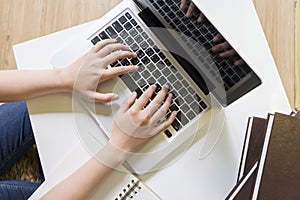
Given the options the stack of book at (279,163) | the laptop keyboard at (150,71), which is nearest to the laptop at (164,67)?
the laptop keyboard at (150,71)

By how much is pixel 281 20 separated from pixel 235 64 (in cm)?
29

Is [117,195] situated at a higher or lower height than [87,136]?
lower

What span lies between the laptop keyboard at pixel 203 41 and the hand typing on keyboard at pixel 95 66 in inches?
3.8

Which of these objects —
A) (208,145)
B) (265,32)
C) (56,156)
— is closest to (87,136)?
(56,156)

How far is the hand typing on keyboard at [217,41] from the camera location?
2.56 feet

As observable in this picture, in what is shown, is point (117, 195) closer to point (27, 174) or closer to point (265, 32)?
point (27, 174)

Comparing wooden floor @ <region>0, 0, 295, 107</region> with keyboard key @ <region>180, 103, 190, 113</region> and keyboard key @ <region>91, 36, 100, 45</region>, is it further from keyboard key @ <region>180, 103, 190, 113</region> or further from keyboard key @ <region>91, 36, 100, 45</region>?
keyboard key @ <region>180, 103, 190, 113</region>

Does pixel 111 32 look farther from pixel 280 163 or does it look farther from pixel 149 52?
→ pixel 280 163

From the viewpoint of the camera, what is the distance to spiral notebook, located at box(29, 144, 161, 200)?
33.8 inches

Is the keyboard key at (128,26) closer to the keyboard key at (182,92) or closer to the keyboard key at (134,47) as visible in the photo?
the keyboard key at (134,47)

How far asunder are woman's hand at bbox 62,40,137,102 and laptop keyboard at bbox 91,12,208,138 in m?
0.01

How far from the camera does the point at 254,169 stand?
2.51ft

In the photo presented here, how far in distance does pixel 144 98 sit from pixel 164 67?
0.07m

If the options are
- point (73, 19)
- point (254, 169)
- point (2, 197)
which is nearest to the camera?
point (254, 169)
